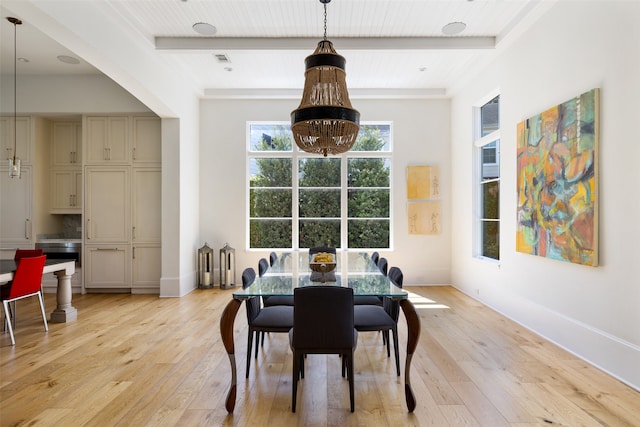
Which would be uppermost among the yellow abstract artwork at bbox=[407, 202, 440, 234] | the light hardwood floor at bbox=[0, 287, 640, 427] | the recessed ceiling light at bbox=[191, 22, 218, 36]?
the recessed ceiling light at bbox=[191, 22, 218, 36]

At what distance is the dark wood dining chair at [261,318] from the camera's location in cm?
276

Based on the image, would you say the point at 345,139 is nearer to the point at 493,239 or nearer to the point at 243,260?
the point at 493,239

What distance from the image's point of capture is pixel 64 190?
617cm

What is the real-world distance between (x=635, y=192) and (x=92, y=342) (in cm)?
500

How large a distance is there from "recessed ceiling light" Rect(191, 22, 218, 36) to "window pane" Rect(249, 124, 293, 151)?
7.81 feet

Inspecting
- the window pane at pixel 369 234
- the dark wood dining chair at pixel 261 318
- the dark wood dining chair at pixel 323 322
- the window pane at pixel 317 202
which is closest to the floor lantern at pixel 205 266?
the window pane at pixel 317 202

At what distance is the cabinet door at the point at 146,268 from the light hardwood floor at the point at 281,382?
1712 mm

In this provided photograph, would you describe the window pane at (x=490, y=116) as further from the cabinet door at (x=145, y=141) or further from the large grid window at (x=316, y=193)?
the cabinet door at (x=145, y=141)

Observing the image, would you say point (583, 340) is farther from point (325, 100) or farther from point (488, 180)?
point (325, 100)

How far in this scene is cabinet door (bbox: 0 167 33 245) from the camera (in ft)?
19.1

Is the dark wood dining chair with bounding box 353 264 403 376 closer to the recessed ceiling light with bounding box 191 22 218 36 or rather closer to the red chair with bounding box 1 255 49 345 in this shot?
the red chair with bounding box 1 255 49 345

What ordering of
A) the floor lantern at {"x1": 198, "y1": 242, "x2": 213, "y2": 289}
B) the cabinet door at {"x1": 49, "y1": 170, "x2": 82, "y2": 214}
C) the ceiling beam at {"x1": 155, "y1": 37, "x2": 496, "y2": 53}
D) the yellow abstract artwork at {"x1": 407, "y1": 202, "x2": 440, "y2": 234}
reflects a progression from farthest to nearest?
1. the yellow abstract artwork at {"x1": 407, "y1": 202, "x2": 440, "y2": 234}
2. the floor lantern at {"x1": 198, "y1": 242, "x2": 213, "y2": 289}
3. the cabinet door at {"x1": 49, "y1": 170, "x2": 82, "y2": 214}
4. the ceiling beam at {"x1": 155, "y1": 37, "x2": 496, "y2": 53}

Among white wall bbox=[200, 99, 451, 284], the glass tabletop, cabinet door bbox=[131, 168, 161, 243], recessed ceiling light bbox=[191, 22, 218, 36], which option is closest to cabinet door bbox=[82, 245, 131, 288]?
cabinet door bbox=[131, 168, 161, 243]

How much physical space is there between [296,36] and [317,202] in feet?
9.87
